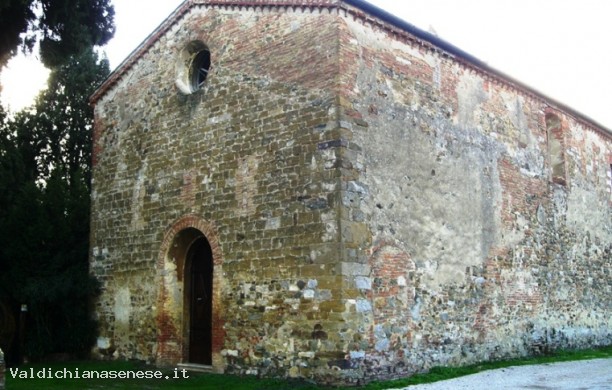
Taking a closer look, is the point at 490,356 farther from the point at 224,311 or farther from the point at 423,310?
the point at 224,311

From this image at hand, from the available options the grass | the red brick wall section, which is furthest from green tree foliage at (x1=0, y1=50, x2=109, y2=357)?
the red brick wall section

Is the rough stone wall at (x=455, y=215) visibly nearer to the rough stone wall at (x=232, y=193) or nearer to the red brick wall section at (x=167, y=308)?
the rough stone wall at (x=232, y=193)

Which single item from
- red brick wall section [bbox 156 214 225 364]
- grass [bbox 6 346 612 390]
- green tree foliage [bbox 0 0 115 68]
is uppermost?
green tree foliage [bbox 0 0 115 68]

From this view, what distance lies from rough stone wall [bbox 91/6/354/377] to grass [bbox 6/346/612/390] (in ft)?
1.17

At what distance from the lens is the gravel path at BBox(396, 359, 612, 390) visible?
9539 millimetres

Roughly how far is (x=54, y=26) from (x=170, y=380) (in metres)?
5.98

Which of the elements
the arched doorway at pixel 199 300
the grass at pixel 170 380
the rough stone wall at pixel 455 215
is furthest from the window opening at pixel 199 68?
the grass at pixel 170 380

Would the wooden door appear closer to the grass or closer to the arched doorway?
the arched doorway

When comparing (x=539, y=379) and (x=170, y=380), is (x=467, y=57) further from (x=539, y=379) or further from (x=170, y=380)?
(x=170, y=380)

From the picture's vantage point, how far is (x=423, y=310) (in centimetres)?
1116

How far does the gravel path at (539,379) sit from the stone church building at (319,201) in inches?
32.1

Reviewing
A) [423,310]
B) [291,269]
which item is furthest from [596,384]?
[291,269]

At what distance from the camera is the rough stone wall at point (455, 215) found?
10367mm

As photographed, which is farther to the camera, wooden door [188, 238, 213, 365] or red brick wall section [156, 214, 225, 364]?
wooden door [188, 238, 213, 365]
